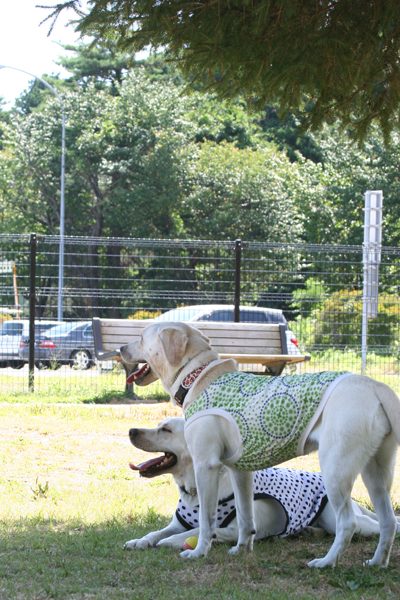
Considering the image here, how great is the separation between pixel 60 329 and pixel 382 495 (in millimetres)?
9906

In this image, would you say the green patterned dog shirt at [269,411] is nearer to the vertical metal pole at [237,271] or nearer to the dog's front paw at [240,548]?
the dog's front paw at [240,548]

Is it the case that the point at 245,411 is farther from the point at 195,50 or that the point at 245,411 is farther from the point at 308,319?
the point at 308,319

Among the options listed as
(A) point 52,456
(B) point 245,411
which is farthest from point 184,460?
(A) point 52,456

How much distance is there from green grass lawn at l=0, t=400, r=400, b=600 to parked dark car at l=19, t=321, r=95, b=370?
→ 188 inches

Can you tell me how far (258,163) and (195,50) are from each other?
26.1 metres

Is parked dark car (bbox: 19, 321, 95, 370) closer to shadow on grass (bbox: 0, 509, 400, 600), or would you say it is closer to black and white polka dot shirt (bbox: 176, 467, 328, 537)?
shadow on grass (bbox: 0, 509, 400, 600)

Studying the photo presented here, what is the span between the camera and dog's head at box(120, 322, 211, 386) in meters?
3.52

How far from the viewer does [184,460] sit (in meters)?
3.56

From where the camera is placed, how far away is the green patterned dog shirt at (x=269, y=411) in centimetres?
307

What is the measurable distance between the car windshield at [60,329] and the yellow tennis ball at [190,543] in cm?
885

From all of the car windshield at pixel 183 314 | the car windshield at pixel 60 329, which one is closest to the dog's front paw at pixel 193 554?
the car windshield at pixel 183 314

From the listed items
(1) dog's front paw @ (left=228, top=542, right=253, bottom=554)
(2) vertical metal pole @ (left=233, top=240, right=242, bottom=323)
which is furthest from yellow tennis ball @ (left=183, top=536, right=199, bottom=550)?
(2) vertical metal pole @ (left=233, top=240, right=242, bottom=323)

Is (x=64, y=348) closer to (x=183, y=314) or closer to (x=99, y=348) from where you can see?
(x=183, y=314)

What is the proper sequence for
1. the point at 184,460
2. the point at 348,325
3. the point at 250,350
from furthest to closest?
the point at 348,325 < the point at 250,350 < the point at 184,460
